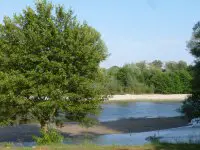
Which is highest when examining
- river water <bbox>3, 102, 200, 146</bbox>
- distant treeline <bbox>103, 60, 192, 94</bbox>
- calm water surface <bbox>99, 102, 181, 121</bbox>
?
distant treeline <bbox>103, 60, 192, 94</bbox>

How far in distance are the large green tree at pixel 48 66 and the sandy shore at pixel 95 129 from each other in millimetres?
9880

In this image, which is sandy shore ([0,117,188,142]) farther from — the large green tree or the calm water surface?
the large green tree

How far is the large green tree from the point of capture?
86.3 ft

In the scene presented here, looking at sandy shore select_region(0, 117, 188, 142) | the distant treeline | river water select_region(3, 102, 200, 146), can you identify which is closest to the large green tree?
river water select_region(3, 102, 200, 146)

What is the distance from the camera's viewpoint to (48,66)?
26312mm

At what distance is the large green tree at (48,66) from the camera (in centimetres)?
2630

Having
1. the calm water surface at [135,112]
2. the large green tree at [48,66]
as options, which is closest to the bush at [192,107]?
the large green tree at [48,66]

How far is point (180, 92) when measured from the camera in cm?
14188

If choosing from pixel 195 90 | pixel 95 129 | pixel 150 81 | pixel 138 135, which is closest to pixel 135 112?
pixel 95 129

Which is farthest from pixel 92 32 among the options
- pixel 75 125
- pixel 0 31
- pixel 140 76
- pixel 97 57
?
pixel 140 76

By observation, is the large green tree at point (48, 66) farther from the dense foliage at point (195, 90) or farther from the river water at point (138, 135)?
the dense foliage at point (195, 90)

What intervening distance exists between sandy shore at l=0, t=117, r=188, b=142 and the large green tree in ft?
32.4

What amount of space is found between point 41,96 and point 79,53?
12.2 feet

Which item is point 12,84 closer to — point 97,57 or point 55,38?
point 55,38
